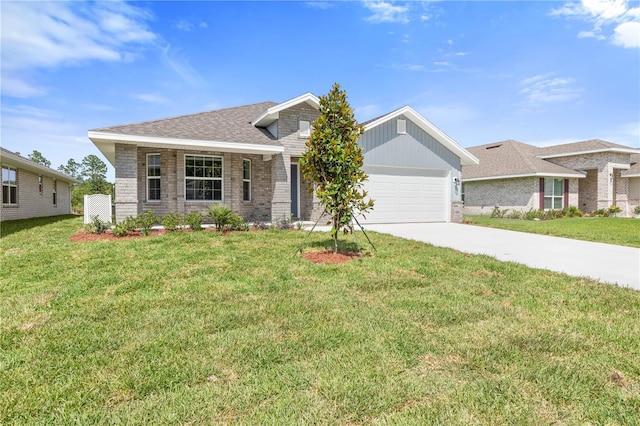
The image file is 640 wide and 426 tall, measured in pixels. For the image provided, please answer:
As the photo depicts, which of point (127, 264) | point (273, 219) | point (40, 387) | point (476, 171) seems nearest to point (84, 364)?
point (40, 387)

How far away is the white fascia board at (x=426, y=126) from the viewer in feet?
47.5

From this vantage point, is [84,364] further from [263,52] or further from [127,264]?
[263,52]

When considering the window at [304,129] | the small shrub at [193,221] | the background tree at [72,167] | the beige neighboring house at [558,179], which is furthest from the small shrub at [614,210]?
the background tree at [72,167]

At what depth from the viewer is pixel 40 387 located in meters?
2.39

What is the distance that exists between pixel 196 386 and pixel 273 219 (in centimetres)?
1022

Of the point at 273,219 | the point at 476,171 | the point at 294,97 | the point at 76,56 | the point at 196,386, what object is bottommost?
the point at 196,386

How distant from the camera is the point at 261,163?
45.7 ft

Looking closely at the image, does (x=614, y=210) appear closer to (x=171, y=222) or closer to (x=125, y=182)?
(x=171, y=222)

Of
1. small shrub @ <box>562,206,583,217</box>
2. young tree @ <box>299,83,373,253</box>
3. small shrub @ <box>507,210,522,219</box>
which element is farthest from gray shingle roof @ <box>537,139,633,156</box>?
young tree @ <box>299,83,373,253</box>

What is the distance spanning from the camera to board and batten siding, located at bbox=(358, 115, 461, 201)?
47.6 ft

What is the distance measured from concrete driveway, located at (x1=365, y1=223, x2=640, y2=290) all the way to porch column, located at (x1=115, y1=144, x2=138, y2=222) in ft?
31.3

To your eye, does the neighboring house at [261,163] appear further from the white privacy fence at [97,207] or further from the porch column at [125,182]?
the white privacy fence at [97,207]

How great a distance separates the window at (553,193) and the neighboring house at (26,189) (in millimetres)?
28076

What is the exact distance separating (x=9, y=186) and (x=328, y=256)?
57.4ft
